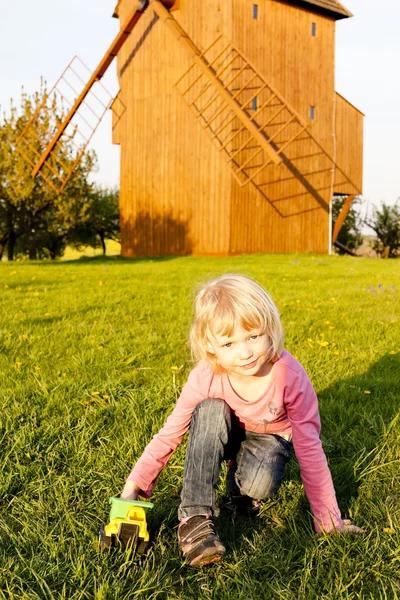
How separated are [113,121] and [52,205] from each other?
5.92 meters

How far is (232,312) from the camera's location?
197 cm

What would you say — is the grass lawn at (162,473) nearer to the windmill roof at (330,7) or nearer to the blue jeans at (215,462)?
the blue jeans at (215,462)

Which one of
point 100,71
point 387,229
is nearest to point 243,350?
point 100,71

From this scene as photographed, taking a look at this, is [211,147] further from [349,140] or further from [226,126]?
[349,140]

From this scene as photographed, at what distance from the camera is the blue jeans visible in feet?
6.82

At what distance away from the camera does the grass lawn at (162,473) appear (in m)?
1.82

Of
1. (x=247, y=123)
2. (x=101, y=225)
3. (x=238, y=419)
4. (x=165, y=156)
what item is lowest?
(x=238, y=419)

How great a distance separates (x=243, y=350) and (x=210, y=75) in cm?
1492

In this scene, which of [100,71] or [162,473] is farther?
[100,71]

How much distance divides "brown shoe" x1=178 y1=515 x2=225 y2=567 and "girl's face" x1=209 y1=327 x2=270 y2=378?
505mm

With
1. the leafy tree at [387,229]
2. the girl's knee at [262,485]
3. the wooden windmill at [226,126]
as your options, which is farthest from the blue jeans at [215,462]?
the leafy tree at [387,229]

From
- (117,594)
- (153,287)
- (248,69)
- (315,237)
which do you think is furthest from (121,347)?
(315,237)

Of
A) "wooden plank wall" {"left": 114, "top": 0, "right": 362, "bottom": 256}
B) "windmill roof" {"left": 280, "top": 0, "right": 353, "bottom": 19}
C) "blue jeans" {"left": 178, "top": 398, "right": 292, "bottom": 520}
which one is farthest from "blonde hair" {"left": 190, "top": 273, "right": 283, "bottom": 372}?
"windmill roof" {"left": 280, "top": 0, "right": 353, "bottom": 19}

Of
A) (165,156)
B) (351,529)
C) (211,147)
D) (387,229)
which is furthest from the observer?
(387,229)
